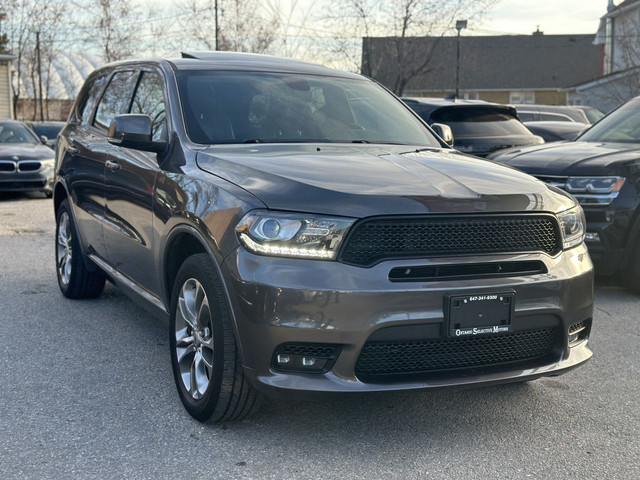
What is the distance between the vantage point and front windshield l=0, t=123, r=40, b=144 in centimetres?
1602

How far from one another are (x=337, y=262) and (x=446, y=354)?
0.65m

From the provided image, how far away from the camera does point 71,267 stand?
20.6 feet

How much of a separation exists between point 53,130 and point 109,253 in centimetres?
1851

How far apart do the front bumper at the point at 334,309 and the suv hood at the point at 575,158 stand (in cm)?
346

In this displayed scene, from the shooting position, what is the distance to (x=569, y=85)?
56594mm

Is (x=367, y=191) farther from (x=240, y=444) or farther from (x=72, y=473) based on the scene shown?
(x=72, y=473)

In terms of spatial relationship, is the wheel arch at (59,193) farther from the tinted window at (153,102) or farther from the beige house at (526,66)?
the beige house at (526,66)

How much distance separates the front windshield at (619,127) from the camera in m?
7.52

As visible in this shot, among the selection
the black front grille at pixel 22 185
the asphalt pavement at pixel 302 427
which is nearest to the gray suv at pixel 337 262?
the asphalt pavement at pixel 302 427

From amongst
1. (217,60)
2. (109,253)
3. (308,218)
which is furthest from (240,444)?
(217,60)

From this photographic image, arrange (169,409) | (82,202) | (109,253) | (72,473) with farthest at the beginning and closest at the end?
(82,202) < (109,253) < (169,409) < (72,473)

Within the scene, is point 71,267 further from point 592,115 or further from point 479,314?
point 592,115

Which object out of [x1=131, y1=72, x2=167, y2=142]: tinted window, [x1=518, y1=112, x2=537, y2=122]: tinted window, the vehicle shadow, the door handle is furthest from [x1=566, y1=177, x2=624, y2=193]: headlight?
the vehicle shadow

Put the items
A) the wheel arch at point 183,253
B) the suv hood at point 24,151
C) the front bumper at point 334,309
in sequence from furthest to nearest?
the suv hood at point 24,151 → the wheel arch at point 183,253 → the front bumper at point 334,309
